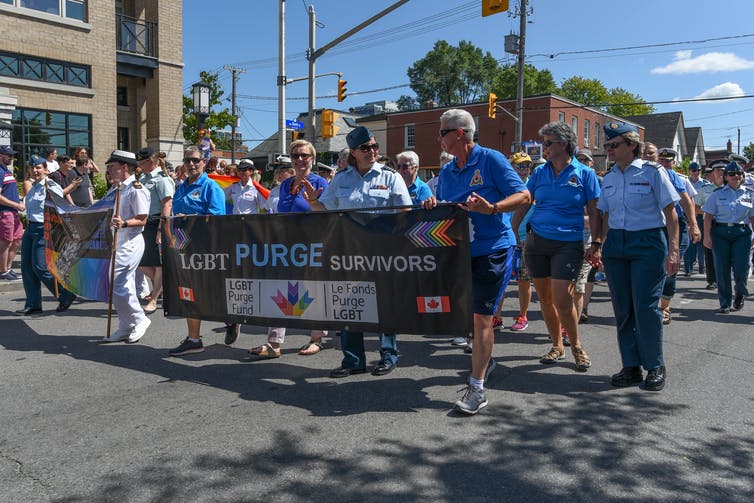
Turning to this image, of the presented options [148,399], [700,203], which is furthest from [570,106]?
[148,399]

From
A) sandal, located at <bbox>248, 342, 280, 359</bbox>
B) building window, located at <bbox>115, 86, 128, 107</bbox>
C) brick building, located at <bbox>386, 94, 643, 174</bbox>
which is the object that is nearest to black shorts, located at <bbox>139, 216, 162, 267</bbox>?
sandal, located at <bbox>248, 342, 280, 359</bbox>

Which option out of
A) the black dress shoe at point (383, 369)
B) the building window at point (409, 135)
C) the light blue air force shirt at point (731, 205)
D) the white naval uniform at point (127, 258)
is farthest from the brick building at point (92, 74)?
the building window at point (409, 135)

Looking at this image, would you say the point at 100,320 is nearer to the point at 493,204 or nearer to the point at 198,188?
the point at 198,188

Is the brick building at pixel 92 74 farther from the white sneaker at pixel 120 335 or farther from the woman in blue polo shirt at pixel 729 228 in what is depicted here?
the woman in blue polo shirt at pixel 729 228

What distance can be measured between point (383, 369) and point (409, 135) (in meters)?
46.4

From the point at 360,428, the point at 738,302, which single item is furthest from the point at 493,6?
the point at 360,428

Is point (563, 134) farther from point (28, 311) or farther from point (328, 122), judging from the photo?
point (328, 122)

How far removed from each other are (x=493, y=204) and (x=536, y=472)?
1.72 meters

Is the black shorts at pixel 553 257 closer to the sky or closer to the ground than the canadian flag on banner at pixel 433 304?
closer to the sky

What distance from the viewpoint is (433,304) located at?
440 cm

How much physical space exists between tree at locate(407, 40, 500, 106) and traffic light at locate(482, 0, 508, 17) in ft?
201

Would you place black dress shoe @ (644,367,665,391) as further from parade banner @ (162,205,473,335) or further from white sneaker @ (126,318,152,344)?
white sneaker @ (126,318,152,344)

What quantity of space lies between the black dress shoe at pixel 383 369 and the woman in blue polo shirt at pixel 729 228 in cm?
542

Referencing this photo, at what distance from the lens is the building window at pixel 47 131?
61.9 ft
